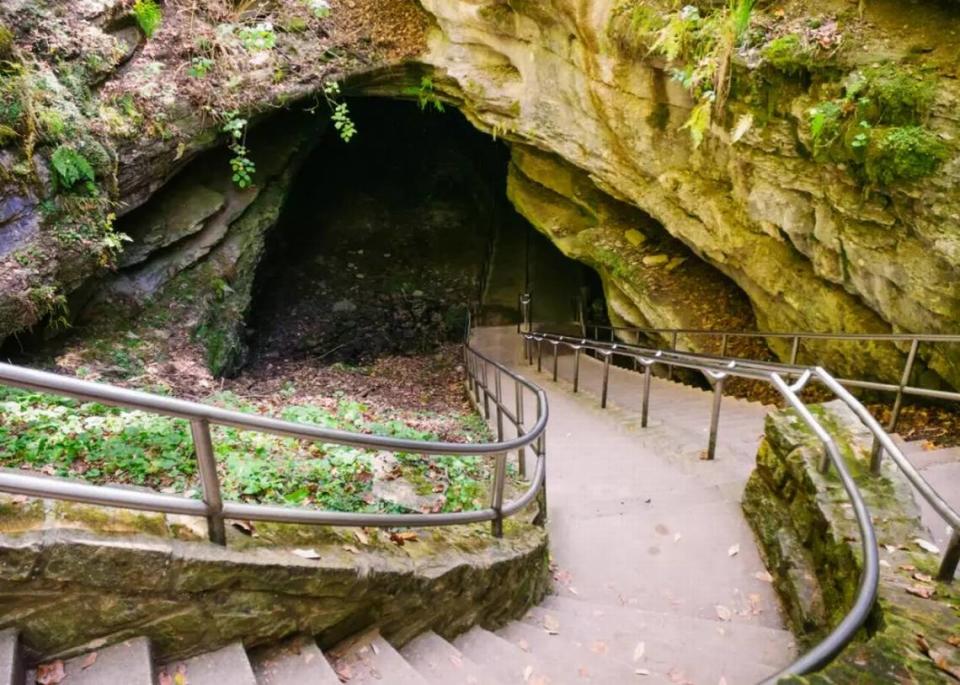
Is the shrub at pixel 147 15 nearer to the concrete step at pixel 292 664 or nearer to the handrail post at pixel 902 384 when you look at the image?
the concrete step at pixel 292 664

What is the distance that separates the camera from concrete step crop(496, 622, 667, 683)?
245cm

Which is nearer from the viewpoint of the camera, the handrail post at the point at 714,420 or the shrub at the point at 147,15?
the handrail post at the point at 714,420

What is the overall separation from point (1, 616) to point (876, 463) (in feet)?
13.5

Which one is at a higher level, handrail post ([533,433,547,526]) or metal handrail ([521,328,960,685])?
metal handrail ([521,328,960,685])

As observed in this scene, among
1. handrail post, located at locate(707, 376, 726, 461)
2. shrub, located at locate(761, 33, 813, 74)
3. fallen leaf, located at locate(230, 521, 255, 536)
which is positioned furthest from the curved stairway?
shrub, located at locate(761, 33, 813, 74)

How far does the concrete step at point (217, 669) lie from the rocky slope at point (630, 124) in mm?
5735

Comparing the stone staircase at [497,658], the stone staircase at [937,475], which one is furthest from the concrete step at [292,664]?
the stone staircase at [937,475]

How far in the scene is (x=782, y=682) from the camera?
1472 mm

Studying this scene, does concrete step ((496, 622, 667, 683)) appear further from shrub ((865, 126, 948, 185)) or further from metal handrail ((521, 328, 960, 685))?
shrub ((865, 126, 948, 185))

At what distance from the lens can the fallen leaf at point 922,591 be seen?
2.29 meters

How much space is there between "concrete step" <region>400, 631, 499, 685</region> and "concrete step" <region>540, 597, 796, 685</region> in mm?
820

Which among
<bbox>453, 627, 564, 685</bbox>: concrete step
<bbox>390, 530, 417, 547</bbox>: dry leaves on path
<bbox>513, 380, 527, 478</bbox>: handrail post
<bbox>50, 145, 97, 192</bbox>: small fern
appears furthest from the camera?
<bbox>50, 145, 97, 192</bbox>: small fern

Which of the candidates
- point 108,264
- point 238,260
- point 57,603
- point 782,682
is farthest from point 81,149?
point 782,682

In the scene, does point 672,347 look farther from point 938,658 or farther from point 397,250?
point 397,250
